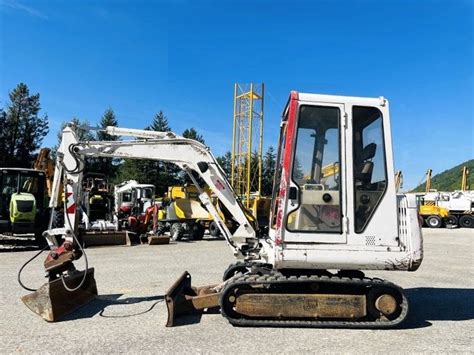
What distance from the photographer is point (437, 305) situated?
690 centimetres

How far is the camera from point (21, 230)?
13.8 metres

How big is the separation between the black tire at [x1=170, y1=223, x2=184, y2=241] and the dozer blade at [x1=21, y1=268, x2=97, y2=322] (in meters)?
12.0

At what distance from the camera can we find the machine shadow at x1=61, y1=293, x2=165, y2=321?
5.92 meters

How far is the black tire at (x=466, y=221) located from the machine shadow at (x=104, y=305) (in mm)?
32168

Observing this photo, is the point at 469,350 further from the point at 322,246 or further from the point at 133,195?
the point at 133,195

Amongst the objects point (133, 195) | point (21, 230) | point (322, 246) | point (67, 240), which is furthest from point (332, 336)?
point (133, 195)

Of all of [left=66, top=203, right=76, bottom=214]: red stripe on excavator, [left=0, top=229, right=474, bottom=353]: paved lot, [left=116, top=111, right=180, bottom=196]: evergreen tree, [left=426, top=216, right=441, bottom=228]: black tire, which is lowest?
[left=0, top=229, right=474, bottom=353]: paved lot

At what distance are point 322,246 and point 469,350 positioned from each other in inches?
77.2

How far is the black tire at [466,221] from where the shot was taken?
32938mm

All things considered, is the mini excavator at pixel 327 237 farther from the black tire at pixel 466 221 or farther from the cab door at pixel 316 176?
the black tire at pixel 466 221

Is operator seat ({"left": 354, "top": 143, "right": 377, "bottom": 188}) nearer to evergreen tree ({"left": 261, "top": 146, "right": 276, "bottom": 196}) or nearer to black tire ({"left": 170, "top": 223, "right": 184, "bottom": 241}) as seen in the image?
black tire ({"left": 170, "top": 223, "right": 184, "bottom": 241})

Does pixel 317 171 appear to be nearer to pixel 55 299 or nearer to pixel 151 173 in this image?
pixel 55 299

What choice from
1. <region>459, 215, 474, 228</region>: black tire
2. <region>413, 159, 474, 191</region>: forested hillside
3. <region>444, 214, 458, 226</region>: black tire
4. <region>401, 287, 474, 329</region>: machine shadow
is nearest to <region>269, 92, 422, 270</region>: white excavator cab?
<region>401, 287, 474, 329</region>: machine shadow

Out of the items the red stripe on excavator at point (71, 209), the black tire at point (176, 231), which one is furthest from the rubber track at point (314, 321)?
the black tire at point (176, 231)
